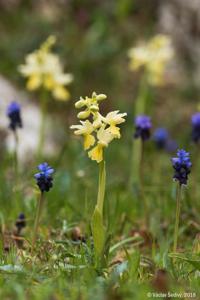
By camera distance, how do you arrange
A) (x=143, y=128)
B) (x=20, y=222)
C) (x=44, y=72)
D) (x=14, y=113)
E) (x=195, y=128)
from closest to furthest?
(x=20, y=222)
(x=143, y=128)
(x=14, y=113)
(x=195, y=128)
(x=44, y=72)

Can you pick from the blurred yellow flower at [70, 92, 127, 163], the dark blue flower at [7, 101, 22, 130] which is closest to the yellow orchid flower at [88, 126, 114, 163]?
the blurred yellow flower at [70, 92, 127, 163]

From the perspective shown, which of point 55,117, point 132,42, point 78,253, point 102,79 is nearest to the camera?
point 78,253

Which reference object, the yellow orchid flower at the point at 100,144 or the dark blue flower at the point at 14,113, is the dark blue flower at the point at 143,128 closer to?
the dark blue flower at the point at 14,113

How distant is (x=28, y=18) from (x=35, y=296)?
20.8ft

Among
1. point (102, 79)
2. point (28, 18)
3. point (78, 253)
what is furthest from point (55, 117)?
point (78, 253)

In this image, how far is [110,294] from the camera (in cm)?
196

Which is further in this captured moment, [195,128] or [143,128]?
[195,128]

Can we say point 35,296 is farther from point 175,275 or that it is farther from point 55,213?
point 55,213

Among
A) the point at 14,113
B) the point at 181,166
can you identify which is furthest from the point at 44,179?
the point at 14,113

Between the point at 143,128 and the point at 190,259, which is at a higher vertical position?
the point at 143,128

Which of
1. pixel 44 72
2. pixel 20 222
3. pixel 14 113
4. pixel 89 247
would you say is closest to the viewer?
pixel 89 247

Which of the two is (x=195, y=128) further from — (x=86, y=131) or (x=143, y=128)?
(x=86, y=131)

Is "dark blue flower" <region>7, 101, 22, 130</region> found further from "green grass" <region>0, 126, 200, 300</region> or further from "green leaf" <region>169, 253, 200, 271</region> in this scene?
"green leaf" <region>169, 253, 200, 271</region>

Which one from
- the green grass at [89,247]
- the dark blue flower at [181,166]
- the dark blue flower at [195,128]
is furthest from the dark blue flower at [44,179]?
Answer: the dark blue flower at [195,128]
